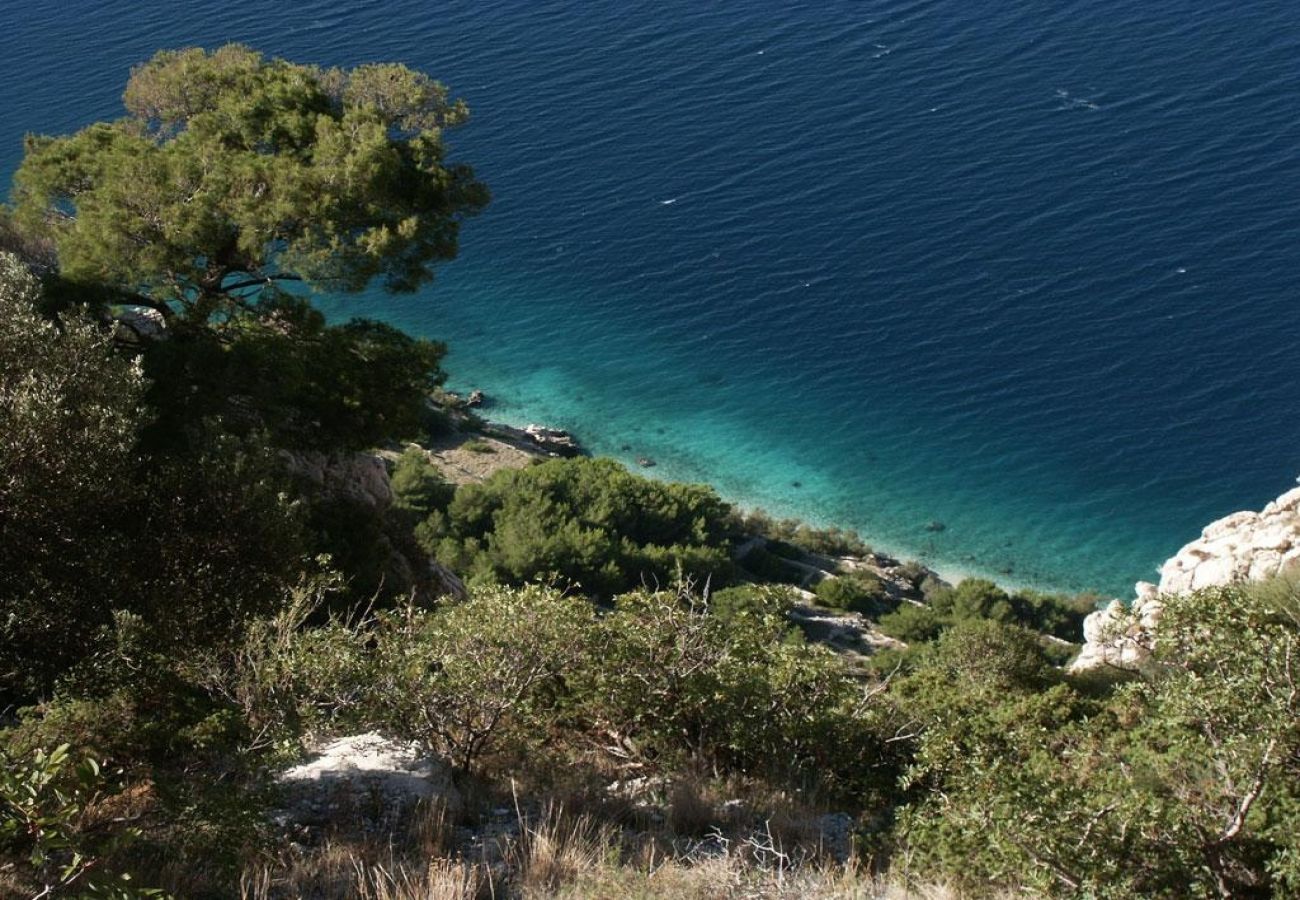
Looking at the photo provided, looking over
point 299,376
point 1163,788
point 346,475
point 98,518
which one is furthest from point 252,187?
point 1163,788

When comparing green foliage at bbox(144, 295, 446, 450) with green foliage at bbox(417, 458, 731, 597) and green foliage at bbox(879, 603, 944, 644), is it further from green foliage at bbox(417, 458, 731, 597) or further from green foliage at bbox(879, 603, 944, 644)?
green foliage at bbox(879, 603, 944, 644)

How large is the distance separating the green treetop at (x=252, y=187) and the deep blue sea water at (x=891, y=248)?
2911cm

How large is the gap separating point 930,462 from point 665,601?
118 feet

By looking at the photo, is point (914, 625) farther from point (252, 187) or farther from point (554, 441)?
point (252, 187)

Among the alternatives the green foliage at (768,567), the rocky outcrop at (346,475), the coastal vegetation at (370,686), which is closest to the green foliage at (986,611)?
the green foliage at (768,567)

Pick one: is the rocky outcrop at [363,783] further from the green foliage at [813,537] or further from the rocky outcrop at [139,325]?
the green foliage at [813,537]

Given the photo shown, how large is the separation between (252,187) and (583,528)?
74.0 feet

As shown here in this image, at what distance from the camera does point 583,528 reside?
39.8 metres

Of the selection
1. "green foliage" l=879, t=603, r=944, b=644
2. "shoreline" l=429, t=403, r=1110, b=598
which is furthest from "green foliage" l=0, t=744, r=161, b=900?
"shoreline" l=429, t=403, r=1110, b=598

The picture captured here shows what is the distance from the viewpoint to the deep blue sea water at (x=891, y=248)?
4712 centimetres

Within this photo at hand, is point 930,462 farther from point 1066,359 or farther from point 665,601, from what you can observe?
point 665,601

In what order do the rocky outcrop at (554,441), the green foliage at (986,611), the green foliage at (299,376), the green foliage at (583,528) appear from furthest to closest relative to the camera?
the rocky outcrop at (554,441) → the green foliage at (583,528) → the green foliage at (986,611) → the green foliage at (299,376)

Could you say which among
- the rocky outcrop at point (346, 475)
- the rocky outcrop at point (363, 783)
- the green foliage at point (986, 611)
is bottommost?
the rocky outcrop at point (363, 783)

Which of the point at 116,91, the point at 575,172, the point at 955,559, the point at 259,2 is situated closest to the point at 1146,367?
the point at 955,559
